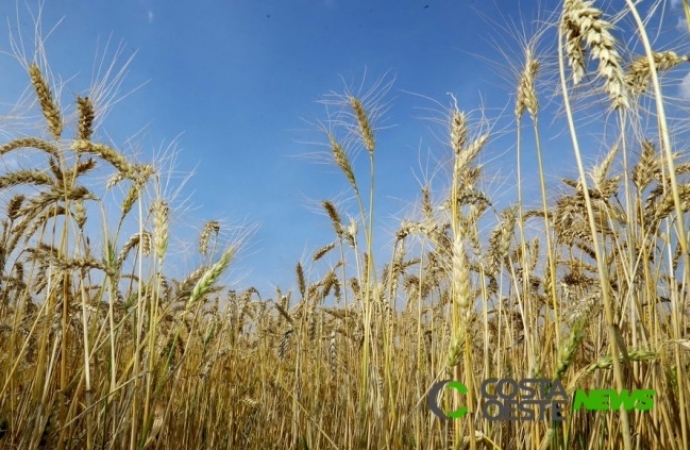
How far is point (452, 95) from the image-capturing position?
2.86m

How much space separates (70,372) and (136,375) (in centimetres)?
117

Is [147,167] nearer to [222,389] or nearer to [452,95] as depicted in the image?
[452,95]

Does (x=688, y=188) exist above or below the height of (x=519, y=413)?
above

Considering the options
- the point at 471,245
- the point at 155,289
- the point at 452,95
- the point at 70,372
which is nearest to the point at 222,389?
the point at 70,372

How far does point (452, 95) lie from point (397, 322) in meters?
2.20

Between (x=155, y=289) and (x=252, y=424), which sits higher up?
(x=155, y=289)

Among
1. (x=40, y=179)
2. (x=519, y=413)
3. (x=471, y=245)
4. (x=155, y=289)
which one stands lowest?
(x=519, y=413)

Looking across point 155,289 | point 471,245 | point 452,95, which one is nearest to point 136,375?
point 155,289

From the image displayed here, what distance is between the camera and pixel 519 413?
2.09 m

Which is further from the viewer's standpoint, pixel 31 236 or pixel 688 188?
pixel 31 236

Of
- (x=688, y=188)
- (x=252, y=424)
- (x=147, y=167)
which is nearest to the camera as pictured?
(x=688, y=188)

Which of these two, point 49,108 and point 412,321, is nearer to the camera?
point 49,108

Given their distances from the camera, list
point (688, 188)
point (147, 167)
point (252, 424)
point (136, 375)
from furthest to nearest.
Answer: point (252, 424) < point (147, 167) < point (688, 188) < point (136, 375)

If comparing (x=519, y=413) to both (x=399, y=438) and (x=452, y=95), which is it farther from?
(x=452, y=95)
